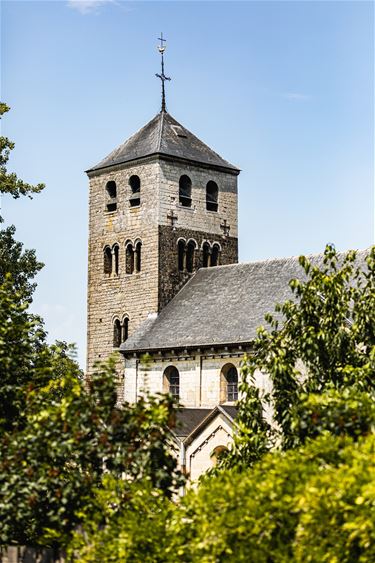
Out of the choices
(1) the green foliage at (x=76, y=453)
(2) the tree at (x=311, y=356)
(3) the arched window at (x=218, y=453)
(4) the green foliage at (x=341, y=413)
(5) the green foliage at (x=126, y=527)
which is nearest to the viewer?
(5) the green foliage at (x=126, y=527)

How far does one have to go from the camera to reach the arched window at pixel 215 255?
56500mm

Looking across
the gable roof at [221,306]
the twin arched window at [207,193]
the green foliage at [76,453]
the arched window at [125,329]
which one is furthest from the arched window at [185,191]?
the green foliage at [76,453]

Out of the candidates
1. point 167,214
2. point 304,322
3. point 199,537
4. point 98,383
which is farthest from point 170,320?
point 199,537

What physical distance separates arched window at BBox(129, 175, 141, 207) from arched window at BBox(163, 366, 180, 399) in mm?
9587

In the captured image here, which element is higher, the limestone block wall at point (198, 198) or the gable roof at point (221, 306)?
the limestone block wall at point (198, 198)

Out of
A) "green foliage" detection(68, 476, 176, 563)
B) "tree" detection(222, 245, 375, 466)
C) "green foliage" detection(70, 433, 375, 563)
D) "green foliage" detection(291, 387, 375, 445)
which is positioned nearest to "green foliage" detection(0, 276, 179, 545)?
"green foliage" detection(68, 476, 176, 563)

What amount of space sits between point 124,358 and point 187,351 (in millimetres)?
4290

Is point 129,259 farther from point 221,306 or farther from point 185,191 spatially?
point 221,306

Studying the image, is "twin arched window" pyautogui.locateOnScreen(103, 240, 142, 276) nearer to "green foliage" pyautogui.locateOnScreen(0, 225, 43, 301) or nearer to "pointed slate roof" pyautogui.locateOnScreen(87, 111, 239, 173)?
"pointed slate roof" pyautogui.locateOnScreen(87, 111, 239, 173)

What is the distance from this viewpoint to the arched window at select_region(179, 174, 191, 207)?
183ft

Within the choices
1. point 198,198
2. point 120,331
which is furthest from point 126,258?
point 198,198

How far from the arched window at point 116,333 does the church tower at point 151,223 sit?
0.05m

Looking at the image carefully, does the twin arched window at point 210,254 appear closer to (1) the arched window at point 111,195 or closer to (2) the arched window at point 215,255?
(2) the arched window at point 215,255

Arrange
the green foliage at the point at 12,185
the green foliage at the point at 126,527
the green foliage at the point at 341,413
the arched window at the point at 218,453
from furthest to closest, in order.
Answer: the green foliage at the point at 12,185 < the arched window at the point at 218,453 < the green foliage at the point at 341,413 < the green foliage at the point at 126,527
